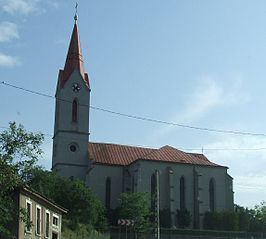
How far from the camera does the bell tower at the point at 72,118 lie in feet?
283

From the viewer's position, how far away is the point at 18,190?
31.1 meters

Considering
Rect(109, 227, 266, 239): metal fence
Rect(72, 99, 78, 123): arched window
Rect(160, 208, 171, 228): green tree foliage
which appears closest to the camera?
Rect(109, 227, 266, 239): metal fence

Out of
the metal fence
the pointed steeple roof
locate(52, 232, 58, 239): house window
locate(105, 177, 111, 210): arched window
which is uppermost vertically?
the pointed steeple roof

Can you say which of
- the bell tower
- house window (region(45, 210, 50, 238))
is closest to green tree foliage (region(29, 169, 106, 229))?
the bell tower

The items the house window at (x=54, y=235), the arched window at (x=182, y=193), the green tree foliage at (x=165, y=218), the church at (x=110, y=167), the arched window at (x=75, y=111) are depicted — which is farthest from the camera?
the arched window at (x=182, y=193)

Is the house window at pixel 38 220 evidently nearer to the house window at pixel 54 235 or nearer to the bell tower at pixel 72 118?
the house window at pixel 54 235

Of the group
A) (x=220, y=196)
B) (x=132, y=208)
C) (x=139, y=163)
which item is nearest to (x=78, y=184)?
(x=132, y=208)

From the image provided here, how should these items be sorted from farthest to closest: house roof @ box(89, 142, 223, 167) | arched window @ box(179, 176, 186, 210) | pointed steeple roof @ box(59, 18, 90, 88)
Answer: house roof @ box(89, 142, 223, 167)
arched window @ box(179, 176, 186, 210)
pointed steeple roof @ box(59, 18, 90, 88)

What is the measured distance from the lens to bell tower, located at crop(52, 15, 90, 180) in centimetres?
8619

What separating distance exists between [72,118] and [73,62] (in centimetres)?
816

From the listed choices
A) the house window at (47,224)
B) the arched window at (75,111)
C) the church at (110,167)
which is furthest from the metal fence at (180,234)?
the house window at (47,224)

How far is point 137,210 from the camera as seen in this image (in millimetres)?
75625

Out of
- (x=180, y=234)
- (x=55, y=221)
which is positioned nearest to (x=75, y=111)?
(x=180, y=234)

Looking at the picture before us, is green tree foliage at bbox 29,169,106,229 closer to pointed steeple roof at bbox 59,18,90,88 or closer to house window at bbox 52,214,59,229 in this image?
pointed steeple roof at bbox 59,18,90,88
